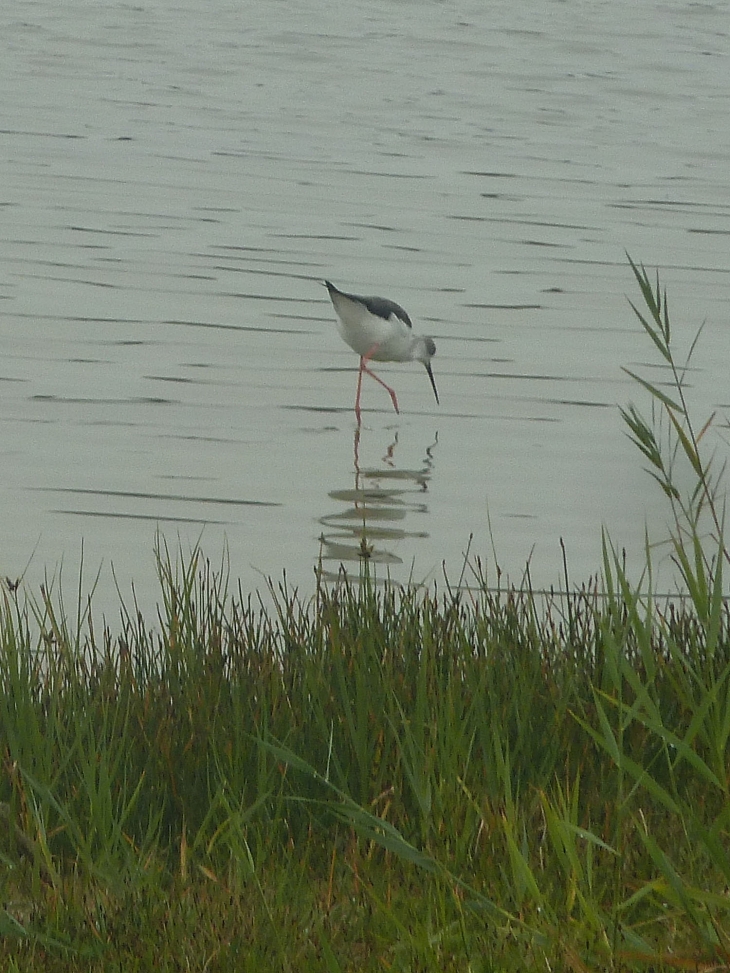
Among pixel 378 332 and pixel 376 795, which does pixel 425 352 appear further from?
pixel 376 795

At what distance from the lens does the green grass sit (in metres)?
3.37

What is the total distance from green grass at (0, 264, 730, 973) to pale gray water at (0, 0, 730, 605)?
1516 millimetres

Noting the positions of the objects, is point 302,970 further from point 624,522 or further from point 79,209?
point 79,209

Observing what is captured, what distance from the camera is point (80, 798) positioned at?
4.02m

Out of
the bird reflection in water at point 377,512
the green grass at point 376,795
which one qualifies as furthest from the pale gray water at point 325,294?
the green grass at point 376,795

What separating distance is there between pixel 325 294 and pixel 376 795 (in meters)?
9.11

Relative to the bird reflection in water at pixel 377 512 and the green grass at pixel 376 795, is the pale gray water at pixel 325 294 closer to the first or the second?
the bird reflection in water at pixel 377 512

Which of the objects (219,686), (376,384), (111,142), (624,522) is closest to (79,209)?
(111,142)

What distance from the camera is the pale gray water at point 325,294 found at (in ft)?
27.1

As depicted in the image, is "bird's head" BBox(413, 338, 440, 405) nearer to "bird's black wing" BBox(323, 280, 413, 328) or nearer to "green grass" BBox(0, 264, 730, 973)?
"bird's black wing" BBox(323, 280, 413, 328)

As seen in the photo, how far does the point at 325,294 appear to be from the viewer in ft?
42.7

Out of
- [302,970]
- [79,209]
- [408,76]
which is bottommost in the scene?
[302,970]

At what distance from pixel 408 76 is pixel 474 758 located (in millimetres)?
22480

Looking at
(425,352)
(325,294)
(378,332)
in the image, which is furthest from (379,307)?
(325,294)
